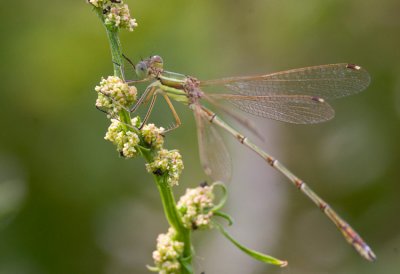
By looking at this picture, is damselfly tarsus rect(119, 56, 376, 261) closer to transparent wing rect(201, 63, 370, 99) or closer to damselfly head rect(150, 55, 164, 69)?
transparent wing rect(201, 63, 370, 99)

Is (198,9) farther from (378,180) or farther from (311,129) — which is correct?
(378,180)

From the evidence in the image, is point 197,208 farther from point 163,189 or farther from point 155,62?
point 155,62

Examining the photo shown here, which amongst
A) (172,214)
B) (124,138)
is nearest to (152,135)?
(124,138)

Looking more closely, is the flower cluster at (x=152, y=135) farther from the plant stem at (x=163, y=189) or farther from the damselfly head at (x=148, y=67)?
the damselfly head at (x=148, y=67)

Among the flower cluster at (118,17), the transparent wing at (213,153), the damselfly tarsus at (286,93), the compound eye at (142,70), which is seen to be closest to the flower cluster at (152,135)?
the flower cluster at (118,17)

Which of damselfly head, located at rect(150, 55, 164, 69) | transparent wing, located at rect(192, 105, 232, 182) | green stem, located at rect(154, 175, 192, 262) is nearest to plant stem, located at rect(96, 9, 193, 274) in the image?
green stem, located at rect(154, 175, 192, 262)

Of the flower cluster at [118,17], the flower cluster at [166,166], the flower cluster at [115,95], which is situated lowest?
the flower cluster at [166,166]
